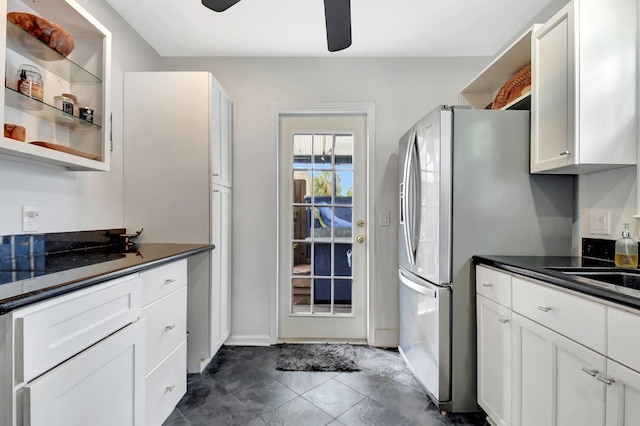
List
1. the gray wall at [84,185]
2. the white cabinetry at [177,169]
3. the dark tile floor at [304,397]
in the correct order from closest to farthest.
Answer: the gray wall at [84,185], the dark tile floor at [304,397], the white cabinetry at [177,169]

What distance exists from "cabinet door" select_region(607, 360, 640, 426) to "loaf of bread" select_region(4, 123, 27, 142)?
7.59ft

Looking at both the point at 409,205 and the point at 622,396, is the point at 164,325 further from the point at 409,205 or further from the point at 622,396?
the point at 622,396

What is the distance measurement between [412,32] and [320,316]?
246 cm

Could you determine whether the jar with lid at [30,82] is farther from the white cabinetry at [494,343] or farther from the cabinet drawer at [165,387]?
the white cabinetry at [494,343]

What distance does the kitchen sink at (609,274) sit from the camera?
4.36 ft

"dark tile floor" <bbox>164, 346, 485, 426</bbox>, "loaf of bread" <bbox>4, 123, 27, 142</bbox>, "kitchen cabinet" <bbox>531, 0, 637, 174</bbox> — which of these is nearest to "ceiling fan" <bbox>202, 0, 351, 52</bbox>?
"loaf of bread" <bbox>4, 123, 27, 142</bbox>

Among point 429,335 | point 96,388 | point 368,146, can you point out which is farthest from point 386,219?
point 96,388

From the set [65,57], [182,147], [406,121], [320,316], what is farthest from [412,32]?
[320,316]

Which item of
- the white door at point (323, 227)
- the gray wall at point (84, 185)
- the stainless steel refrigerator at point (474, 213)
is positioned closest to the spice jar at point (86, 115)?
the gray wall at point (84, 185)

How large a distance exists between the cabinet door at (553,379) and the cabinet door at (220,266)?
6.18 ft

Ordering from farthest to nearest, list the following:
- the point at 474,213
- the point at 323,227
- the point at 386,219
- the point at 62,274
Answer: the point at 323,227, the point at 386,219, the point at 474,213, the point at 62,274

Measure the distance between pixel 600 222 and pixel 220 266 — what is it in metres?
2.42

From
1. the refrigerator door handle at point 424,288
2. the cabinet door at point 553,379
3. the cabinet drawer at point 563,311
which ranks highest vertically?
the cabinet drawer at point 563,311

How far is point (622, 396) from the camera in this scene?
0.94m
